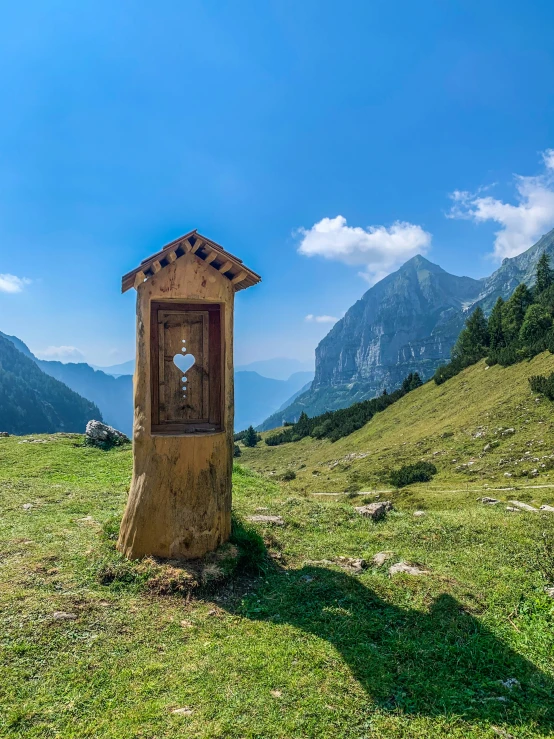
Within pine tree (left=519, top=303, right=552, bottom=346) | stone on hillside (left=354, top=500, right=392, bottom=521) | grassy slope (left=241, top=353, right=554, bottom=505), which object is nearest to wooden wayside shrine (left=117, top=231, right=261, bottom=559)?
stone on hillside (left=354, top=500, right=392, bottom=521)

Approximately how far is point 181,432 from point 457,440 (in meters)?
21.7

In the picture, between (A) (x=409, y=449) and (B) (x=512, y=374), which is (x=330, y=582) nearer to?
(A) (x=409, y=449)

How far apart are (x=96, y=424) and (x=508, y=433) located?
70.7ft

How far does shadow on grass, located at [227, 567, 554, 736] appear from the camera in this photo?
160 inches

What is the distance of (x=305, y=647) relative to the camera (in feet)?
16.1

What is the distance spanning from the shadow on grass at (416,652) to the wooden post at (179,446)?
159 centimetres

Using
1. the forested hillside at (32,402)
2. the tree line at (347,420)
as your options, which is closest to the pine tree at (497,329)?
the tree line at (347,420)

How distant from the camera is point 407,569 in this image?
22.9 feet

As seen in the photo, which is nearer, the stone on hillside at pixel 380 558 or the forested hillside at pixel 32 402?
the stone on hillside at pixel 380 558

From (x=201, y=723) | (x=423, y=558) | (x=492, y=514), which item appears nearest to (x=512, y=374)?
(x=492, y=514)

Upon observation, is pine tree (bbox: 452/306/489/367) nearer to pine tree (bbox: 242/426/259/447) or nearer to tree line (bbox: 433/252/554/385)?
tree line (bbox: 433/252/554/385)

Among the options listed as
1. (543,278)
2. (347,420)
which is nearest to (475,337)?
(543,278)

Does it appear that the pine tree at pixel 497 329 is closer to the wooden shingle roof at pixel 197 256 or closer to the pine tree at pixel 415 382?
the pine tree at pixel 415 382

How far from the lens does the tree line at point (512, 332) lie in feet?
116
